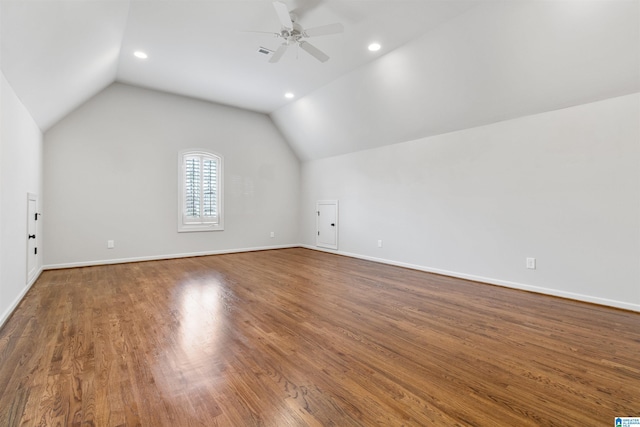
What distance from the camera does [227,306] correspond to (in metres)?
3.18

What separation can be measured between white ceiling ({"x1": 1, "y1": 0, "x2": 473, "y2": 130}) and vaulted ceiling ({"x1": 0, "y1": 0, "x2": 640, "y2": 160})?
0.06 ft

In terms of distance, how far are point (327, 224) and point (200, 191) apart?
296cm

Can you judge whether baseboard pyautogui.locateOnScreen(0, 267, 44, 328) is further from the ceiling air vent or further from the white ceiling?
the ceiling air vent

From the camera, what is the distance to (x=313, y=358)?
208 centimetres

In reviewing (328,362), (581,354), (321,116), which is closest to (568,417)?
(581,354)

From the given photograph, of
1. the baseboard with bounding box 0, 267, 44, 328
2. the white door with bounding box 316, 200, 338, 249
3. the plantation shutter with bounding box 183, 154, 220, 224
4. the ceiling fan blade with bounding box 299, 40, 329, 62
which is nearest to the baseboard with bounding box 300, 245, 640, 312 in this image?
the white door with bounding box 316, 200, 338, 249

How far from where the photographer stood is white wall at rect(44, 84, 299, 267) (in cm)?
500

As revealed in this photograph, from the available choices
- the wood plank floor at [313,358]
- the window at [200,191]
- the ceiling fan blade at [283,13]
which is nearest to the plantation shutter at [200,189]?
the window at [200,191]

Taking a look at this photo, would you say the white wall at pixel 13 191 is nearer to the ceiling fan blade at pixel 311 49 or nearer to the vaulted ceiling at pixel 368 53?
the vaulted ceiling at pixel 368 53

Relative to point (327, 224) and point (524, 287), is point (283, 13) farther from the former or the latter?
point (327, 224)

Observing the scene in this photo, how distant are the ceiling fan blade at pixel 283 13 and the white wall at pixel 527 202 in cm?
301

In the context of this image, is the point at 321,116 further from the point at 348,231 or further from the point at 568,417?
the point at 568,417

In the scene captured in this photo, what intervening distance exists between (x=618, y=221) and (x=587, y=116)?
1230 millimetres

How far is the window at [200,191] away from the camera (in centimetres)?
618
